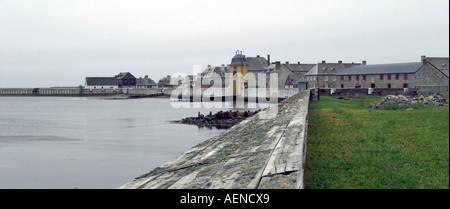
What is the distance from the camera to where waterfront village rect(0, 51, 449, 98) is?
7553 cm

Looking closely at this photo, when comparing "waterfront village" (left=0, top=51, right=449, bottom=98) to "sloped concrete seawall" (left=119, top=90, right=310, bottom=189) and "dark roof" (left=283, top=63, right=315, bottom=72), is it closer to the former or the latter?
"dark roof" (left=283, top=63, right=315, bottom=72)

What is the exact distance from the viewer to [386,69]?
8425 centimetres

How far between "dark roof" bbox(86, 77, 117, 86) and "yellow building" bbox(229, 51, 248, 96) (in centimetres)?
8000

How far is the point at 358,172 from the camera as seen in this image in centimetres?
852

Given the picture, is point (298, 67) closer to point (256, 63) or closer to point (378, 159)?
point (256, 63)

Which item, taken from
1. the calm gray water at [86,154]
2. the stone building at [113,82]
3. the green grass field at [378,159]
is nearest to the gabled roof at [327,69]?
the calm gray water at [86,154]

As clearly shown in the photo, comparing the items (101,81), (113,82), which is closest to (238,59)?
(113,82)

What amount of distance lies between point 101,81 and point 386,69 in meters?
120

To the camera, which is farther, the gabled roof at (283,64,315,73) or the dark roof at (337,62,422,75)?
the gabled roof at (283,64,315,73)

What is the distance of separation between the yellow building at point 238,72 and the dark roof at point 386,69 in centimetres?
2392

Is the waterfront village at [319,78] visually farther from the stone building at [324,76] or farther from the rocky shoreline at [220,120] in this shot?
the rocky shoreline at [220,120]

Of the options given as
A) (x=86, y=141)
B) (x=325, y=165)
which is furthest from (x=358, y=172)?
(x=86, y=141)

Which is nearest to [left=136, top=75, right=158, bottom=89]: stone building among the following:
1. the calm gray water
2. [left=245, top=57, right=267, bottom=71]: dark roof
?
[left=245, top=57, right=267, bottom=71]: dark roof
